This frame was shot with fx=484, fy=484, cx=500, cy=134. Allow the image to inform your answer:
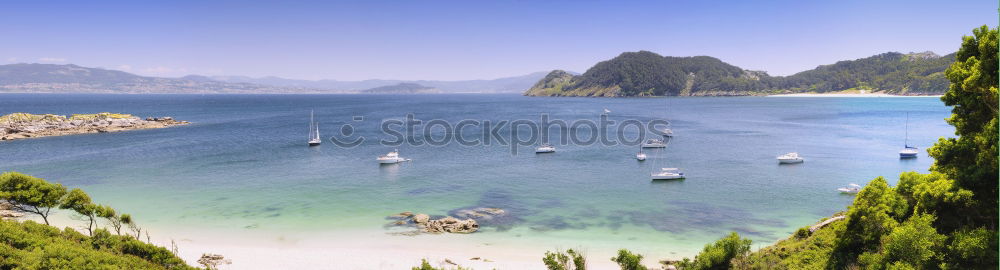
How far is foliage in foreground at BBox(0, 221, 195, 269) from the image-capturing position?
63.1ft

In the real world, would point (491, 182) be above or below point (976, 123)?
below

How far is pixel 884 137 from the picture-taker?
88.7m

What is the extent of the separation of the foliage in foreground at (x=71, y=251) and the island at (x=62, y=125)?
88572 millimetres

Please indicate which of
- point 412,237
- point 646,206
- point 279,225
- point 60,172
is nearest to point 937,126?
point 646,206

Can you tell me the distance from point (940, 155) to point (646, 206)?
23.6 metres

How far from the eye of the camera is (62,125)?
100500 mm

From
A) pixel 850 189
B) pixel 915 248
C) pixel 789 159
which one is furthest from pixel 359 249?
pixel 789 159

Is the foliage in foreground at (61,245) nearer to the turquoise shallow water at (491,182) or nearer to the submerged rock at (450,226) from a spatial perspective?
the turquoise shallow water at (491,182)

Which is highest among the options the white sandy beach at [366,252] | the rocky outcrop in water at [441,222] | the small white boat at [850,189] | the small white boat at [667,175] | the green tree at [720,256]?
the green tree at [720,256]

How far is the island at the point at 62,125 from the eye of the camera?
89.8m

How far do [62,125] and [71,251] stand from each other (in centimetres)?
10861

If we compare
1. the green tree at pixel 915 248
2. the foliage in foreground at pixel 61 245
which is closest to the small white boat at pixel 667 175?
the green tree at pixel 915 248

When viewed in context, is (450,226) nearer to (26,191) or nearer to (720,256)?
(720,256)

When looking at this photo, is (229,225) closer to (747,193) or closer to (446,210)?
(446,210)
